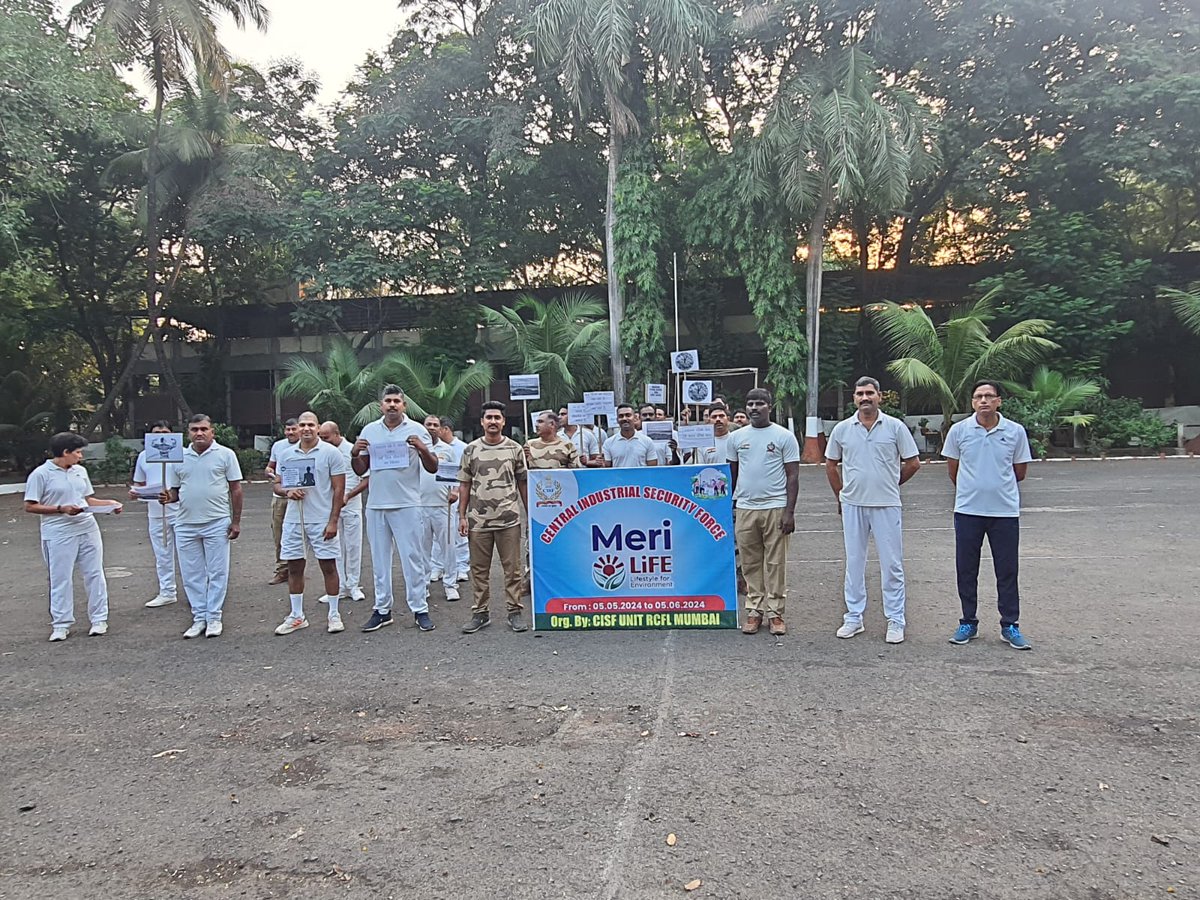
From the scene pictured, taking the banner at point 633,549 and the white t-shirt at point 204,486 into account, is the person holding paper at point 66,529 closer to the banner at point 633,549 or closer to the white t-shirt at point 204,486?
the white t-shirt at point 204,486

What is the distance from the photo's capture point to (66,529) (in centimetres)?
679

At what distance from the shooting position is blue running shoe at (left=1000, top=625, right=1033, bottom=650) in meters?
5.66

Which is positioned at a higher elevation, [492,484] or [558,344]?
[558,344]

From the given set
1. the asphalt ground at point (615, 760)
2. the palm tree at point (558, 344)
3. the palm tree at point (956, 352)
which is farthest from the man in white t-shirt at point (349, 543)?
the palm tree at point (956, 352)

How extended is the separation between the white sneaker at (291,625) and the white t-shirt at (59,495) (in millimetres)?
1820

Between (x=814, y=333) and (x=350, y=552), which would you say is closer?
(x=350, y=552)

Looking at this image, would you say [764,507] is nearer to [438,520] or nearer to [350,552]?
[438,520]

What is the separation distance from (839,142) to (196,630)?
17.5 m

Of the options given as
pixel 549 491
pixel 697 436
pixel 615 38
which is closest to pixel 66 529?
pixel 549 491

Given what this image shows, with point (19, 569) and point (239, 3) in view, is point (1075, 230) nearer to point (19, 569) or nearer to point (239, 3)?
point (239, 3)

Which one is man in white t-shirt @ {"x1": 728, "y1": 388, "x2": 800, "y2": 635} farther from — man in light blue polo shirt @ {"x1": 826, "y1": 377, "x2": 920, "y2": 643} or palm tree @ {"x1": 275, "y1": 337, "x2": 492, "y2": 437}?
palm tree @ {"x1": 275, "y1": 337, "x2": 492, "y2": 437}

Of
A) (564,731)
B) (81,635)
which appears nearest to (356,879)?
(564,731)

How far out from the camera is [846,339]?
980 inches

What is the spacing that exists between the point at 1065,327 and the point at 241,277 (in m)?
25.2
